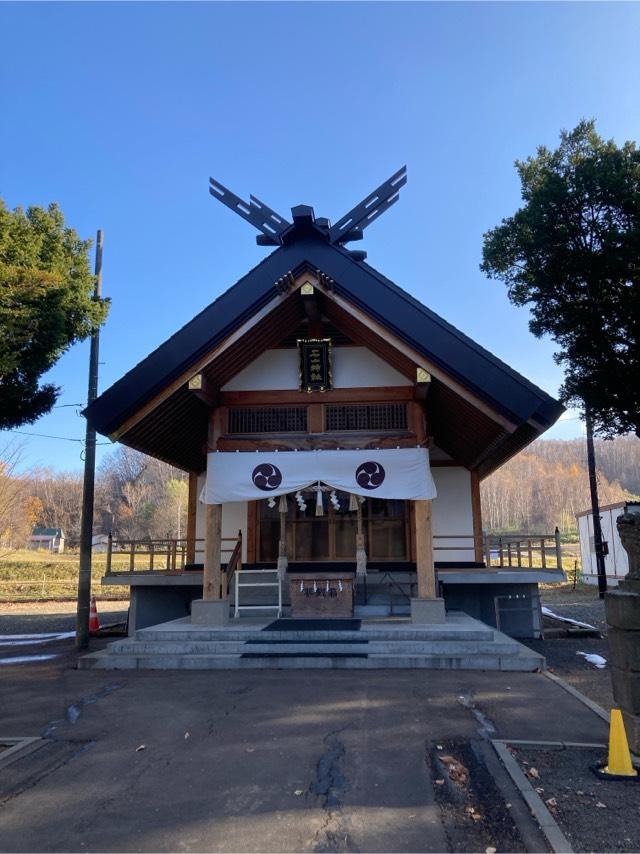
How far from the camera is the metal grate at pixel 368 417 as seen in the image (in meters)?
11.3

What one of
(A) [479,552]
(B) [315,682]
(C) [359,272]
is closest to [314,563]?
(A) [479,552]

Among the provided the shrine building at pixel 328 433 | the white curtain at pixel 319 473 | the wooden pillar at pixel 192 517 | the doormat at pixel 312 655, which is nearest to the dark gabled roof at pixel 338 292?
the shrine building at pixel 328 433

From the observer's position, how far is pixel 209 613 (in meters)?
10.2

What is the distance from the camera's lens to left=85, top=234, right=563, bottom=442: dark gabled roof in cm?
935

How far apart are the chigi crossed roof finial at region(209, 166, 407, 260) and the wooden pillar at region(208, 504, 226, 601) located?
5104 millimetres

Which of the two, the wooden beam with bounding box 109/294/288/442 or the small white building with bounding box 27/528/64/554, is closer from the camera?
the wooden beam with bounding box 109/294/288/442

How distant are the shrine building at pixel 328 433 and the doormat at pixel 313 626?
13.8 inches

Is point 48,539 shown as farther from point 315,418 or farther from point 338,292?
point 338,292

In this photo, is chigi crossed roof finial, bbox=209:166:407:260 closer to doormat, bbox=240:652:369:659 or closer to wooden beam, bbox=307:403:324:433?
wooden beam, bbox=307:403:324:433

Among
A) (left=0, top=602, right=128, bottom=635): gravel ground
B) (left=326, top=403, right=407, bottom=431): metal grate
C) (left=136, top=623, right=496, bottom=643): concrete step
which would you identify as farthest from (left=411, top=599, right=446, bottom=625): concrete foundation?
(left=0, top=602, right=128, bottom=635): gravel ground

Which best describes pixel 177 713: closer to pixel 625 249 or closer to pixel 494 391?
pixel 494 391

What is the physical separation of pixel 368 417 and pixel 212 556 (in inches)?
156

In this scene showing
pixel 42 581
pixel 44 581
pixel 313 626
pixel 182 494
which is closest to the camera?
pixel 313 626

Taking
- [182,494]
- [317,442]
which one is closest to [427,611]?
[317,442]
